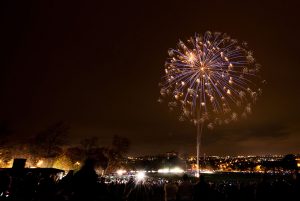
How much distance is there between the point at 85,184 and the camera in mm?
9414

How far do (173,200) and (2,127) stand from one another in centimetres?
5156

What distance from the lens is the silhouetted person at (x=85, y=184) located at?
9367 millimetres

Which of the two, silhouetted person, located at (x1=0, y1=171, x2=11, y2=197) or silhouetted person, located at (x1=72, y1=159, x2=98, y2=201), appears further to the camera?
silhouetted person, located at (x1=0, y1=171, x2=11, y2=197)

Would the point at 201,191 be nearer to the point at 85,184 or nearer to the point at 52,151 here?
the point at 85,184

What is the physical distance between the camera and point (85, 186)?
370 inches

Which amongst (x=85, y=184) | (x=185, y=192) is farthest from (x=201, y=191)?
(x=85, y=184)

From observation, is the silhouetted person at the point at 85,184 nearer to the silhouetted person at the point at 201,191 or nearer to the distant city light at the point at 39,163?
the silhouetted person at the point at 201,191

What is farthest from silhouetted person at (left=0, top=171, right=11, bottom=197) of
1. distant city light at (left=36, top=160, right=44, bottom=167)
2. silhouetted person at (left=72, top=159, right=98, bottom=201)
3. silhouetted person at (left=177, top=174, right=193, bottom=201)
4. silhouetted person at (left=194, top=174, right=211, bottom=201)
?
distant city light at (left=36, top=160, right=44, bottom=167)

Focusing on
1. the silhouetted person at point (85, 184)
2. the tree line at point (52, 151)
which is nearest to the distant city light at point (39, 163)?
the tree line at point (52, 151)

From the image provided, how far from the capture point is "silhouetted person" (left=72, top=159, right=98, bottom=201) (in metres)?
9.37

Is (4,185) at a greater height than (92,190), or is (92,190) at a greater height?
(4,185)

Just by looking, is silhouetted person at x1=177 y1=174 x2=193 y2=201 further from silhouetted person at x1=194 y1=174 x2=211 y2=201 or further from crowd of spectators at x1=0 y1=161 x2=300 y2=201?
silhouetted person at x1=194 y1=174 x2=211 y2=201

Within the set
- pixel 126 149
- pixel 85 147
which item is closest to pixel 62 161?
pixel 85 147

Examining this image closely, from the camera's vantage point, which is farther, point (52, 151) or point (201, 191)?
point (52, 151)
